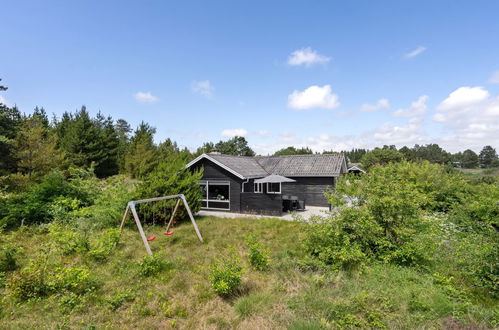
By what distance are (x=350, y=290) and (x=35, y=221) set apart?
1202cm

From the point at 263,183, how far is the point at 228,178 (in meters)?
2.48

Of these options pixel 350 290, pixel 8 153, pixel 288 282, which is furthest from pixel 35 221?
pixel 8 153

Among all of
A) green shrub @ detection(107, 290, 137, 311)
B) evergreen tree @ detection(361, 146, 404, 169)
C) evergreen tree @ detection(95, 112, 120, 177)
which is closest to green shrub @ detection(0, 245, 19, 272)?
green shrub @ detection(107, 290, 137, 311)

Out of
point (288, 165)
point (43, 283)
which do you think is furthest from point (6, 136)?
point (288, 165)

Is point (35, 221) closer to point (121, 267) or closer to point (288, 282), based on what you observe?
point (121, 267)

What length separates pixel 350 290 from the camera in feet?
14.7

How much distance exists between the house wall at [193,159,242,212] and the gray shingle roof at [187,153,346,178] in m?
0.50

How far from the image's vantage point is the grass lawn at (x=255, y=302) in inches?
145

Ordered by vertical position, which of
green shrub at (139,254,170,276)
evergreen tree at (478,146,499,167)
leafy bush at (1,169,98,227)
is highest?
evergreen tree at (478,146,499,167)

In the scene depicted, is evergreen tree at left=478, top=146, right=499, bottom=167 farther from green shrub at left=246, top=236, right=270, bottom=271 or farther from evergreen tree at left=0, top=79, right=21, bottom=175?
evergreen tree at left=0, top=79, right=21, bottom=175

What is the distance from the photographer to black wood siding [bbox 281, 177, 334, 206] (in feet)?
53.6

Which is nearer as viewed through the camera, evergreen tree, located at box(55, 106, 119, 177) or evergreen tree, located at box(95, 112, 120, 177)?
evergreen tree, located at box(55, 106, 119, 177)

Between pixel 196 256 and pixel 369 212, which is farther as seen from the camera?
pixel 196 256

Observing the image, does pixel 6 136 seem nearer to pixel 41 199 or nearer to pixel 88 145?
pixel 88 145
